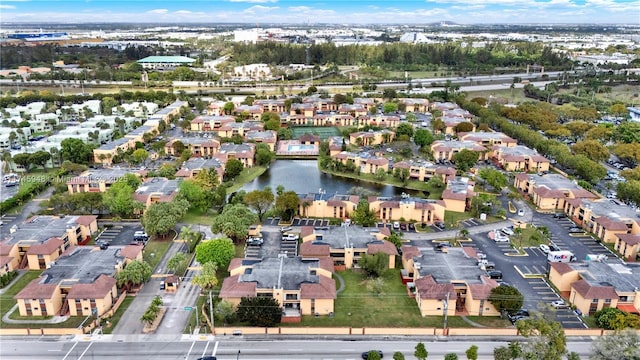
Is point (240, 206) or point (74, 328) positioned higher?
point (240, 206)

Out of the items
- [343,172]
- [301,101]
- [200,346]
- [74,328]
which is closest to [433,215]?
[343,172]

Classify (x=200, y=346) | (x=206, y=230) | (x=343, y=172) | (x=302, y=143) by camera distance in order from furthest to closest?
(x=302, y=143) → (x=343, y=172) → (x=206, y=230) → (x=200, y=346)

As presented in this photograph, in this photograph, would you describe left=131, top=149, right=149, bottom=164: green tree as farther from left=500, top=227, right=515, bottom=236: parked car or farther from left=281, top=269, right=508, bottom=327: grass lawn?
left=500, top=227, right=515, bottom=236: parked car

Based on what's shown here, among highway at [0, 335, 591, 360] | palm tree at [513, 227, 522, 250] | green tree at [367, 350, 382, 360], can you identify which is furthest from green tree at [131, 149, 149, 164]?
green tree at [367, 350, 382, 360]

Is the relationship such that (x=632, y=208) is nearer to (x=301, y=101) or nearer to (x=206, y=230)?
(x=206, y=230)

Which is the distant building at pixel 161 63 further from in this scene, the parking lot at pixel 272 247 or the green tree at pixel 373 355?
the green tree at pixel 373 355
